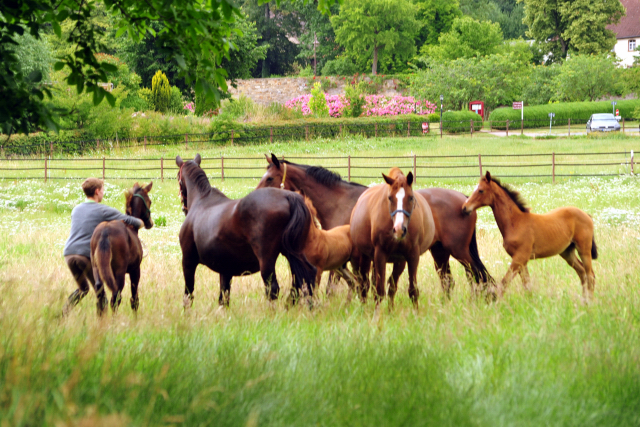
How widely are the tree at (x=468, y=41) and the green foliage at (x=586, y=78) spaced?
21.9ft

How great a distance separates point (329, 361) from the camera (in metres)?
4.00

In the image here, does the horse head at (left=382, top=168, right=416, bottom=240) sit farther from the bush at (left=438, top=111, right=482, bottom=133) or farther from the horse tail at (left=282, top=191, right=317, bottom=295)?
the bush at (left=438, top=111, right=482, bottom=133)

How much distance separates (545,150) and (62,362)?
28.7m

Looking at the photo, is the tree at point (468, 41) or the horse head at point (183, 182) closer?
the horse head at point (183, 182)

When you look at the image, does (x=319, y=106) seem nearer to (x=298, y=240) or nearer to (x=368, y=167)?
(x=368, y=167)

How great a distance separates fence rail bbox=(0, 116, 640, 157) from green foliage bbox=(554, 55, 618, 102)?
23.4ft

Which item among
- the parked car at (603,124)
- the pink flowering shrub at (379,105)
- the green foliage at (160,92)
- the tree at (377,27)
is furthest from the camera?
the tree at (377,27)

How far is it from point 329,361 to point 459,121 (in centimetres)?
3778

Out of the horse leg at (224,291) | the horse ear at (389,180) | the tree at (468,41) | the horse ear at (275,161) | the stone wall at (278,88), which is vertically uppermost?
the tree at (468,41)

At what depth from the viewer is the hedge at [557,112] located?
4325 cm

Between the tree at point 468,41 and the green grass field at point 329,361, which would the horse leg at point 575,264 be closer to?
the green grass field at point 329,361

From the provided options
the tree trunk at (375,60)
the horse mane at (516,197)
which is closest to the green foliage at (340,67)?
the tree trunk at (375,60)

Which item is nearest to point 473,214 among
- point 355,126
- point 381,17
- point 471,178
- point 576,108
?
point 471,178

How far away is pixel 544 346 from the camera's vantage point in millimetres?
4277
